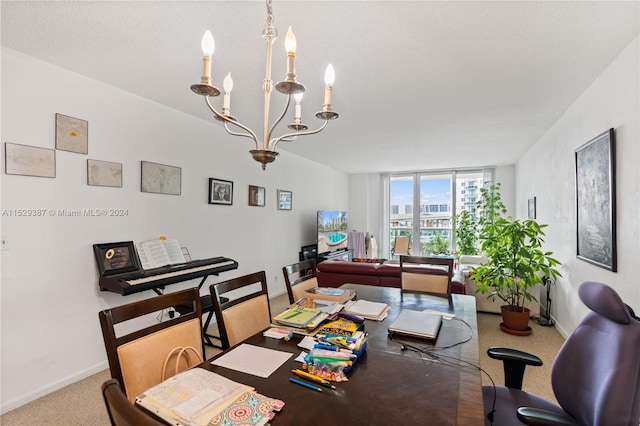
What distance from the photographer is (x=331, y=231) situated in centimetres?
628

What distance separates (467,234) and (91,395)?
6.65m

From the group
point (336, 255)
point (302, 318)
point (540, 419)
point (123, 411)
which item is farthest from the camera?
point (336, 255)

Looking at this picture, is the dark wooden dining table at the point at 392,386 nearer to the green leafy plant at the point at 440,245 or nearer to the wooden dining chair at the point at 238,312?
the wooden dining chair at the point at 238,312

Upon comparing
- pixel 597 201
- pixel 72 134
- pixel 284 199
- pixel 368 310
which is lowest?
pixel 368 310

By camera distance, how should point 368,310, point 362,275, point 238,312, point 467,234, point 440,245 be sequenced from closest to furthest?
point 238,312, point 368,310, point 362,275, point 467,234, point 440,245

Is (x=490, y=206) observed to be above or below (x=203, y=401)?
above

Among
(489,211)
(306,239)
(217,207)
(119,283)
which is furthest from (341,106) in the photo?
(489,211)

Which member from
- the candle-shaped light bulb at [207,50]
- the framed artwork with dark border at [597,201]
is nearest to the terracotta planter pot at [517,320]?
the framed artwork with dark border at [597,201]

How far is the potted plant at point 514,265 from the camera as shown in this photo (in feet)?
11.0

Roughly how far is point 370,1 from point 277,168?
3.58 m

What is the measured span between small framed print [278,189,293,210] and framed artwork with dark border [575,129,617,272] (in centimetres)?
378

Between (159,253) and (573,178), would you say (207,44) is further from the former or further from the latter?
(573,178)

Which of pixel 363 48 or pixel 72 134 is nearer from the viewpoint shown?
pixel 363 48

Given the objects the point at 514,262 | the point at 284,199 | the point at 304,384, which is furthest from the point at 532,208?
the point at 304,384
